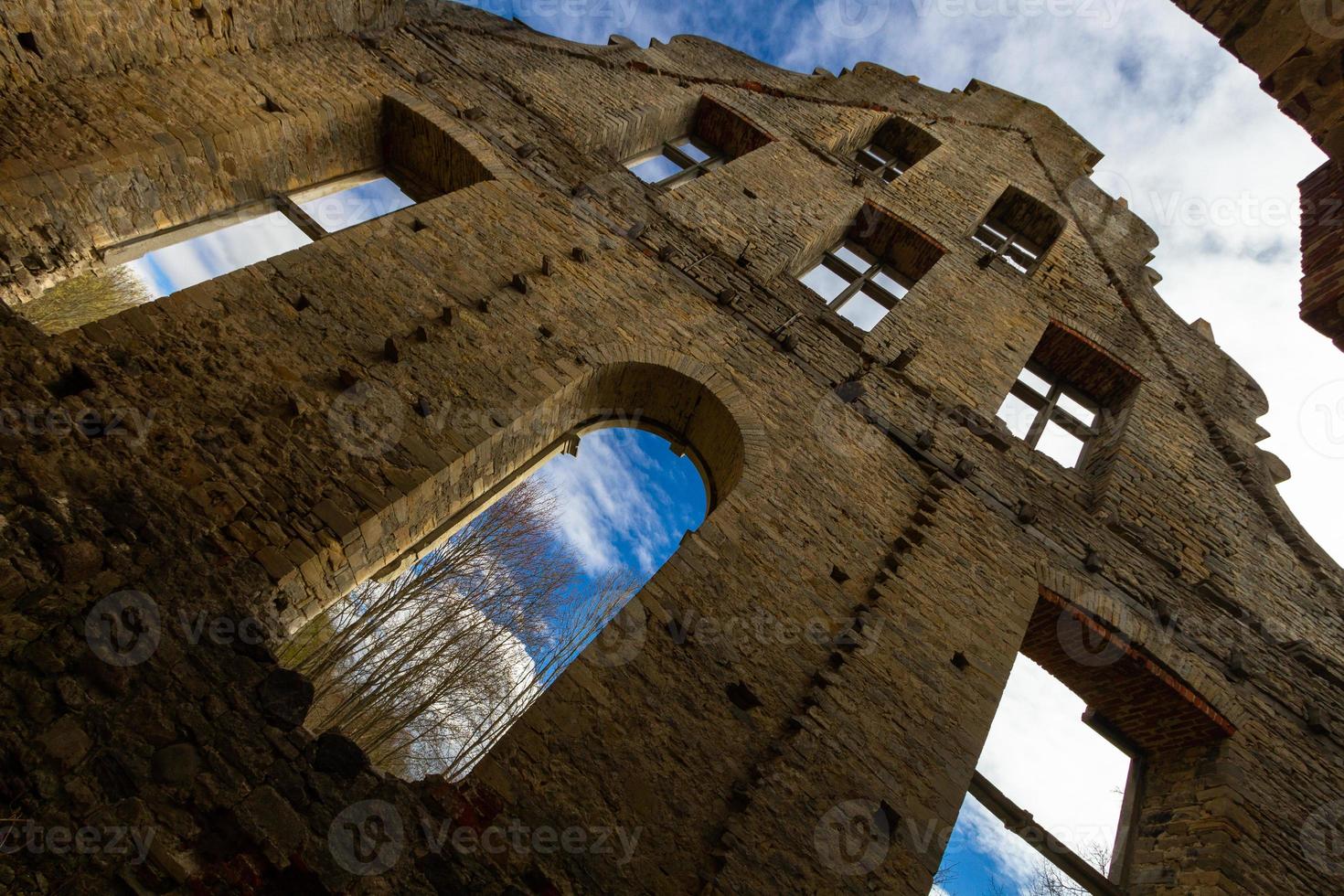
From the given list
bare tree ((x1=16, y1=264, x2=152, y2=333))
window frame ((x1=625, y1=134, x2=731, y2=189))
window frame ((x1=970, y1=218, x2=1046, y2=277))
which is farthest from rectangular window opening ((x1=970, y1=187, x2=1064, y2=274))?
bare tree ((x1=16, y1=264, x2=152, y2=333))

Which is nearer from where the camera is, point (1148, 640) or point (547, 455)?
point (1148, 640)

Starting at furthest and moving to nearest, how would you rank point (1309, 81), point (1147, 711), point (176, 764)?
point (1147, 711) → point (1309, 81) → point (176, 764)

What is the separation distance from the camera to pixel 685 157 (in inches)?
374

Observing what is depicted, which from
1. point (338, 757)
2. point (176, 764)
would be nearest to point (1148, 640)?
point (338, 757)

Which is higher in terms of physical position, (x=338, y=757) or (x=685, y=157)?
(x=685, y=157)

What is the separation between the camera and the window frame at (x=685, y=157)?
8.98 metres

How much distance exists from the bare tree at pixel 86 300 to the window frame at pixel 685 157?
7.94m

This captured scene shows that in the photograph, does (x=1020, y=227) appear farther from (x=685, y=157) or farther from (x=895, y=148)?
(x=685, y=157)

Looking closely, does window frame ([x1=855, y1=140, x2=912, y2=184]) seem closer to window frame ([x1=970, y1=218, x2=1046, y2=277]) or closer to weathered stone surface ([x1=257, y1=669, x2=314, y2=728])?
window frame ([x1=970, y1=218, x2=1046, y2=277])

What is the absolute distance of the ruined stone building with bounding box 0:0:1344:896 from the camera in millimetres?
2789

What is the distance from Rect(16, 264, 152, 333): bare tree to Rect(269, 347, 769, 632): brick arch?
8.35 meters

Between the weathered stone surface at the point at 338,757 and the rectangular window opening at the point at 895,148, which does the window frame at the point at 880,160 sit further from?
the weathered stone surface at the point at 338,757

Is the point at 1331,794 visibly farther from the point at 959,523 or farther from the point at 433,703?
the point at 433,703

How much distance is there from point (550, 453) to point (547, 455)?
40 millimetres
